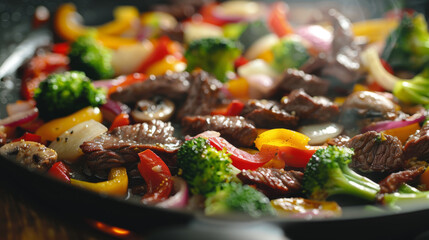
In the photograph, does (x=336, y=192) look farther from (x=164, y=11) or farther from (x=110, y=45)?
(x=164, y=11)

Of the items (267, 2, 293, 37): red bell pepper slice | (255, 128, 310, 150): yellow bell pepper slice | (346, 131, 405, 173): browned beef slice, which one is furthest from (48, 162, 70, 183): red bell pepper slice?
(267, 2, 293, 37): red bell pepper slice

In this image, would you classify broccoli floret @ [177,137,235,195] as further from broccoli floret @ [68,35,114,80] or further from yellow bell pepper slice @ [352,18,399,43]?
yellow bell pepper slice @ [352,18,399,43]

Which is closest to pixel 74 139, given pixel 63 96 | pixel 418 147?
pixel 63 96

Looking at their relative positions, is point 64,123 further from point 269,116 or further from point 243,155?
point 269,116

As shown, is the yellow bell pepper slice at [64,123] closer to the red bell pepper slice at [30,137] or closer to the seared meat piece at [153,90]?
the red bell pepper slice at [30,137]

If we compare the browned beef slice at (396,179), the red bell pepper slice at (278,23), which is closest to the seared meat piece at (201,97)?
the browned beef slice at (396,179)

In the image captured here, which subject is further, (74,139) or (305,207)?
(74,139)

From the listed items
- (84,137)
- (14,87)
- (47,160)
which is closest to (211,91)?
(84,137)
